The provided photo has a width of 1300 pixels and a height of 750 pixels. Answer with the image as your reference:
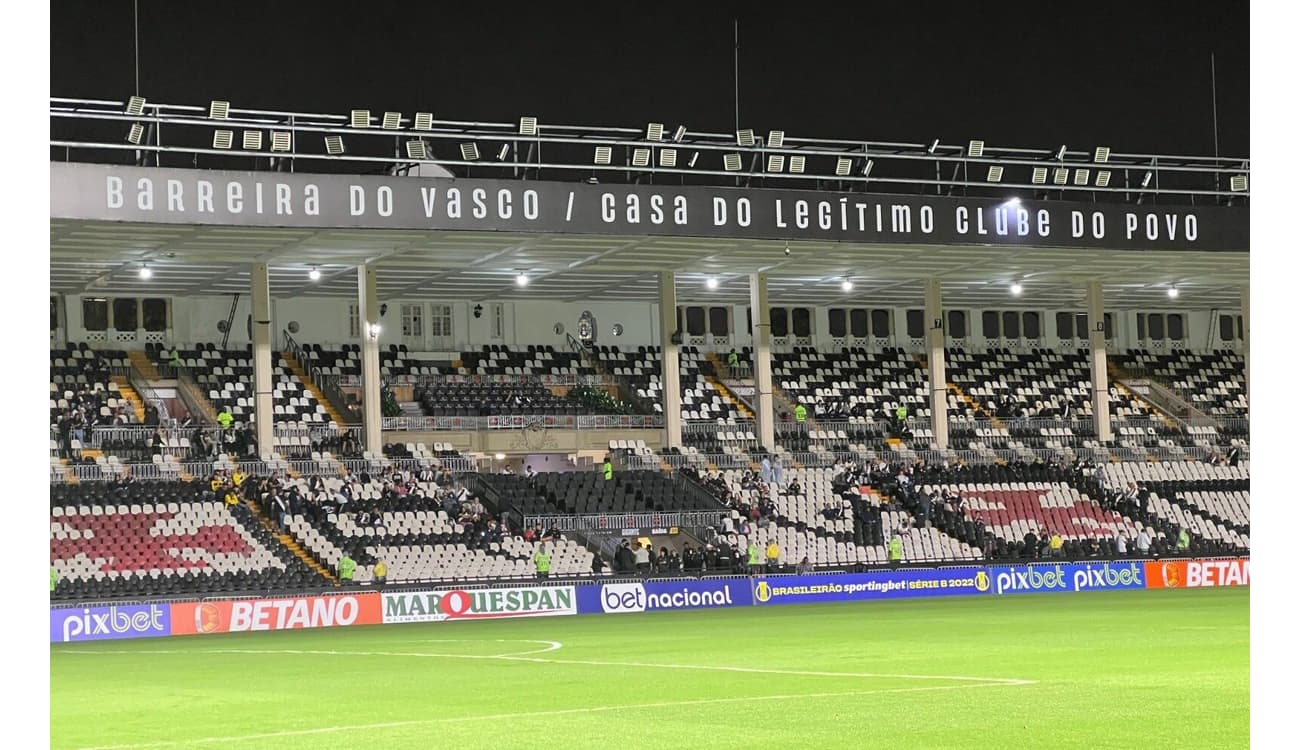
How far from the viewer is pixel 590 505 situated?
41406 mm

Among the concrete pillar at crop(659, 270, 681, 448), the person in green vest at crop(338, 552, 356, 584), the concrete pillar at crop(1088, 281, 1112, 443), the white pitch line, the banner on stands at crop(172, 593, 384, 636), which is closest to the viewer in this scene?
the white pitch line

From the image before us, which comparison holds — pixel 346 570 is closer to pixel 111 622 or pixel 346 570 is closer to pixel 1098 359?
pixel 111 622

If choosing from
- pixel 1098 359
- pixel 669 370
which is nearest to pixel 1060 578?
pixel 1098 359

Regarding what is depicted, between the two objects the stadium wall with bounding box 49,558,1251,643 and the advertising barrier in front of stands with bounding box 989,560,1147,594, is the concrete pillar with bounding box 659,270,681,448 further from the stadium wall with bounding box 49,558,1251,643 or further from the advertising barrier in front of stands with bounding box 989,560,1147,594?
the advertising barrier in front of stands with bounding box 989,560,1147,594

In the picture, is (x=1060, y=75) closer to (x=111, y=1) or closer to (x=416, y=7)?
(x=416, y=7)

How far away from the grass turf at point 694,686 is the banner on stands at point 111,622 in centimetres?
156

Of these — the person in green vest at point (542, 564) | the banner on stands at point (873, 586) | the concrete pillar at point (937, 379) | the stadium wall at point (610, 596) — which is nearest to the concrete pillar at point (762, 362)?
the concrete pillar at point (937, 379)

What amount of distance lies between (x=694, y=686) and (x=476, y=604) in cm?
1869

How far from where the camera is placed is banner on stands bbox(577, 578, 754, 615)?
115 ft

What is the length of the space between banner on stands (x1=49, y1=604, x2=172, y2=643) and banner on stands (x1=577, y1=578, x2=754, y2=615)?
27.9ft

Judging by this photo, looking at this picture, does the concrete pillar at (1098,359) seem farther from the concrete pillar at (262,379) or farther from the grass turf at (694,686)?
the concrete pillar at (262,379)

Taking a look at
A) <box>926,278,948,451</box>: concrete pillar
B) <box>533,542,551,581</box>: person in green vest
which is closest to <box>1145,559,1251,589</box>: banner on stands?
<box>926,278,948,451</box>: concrete pillar
